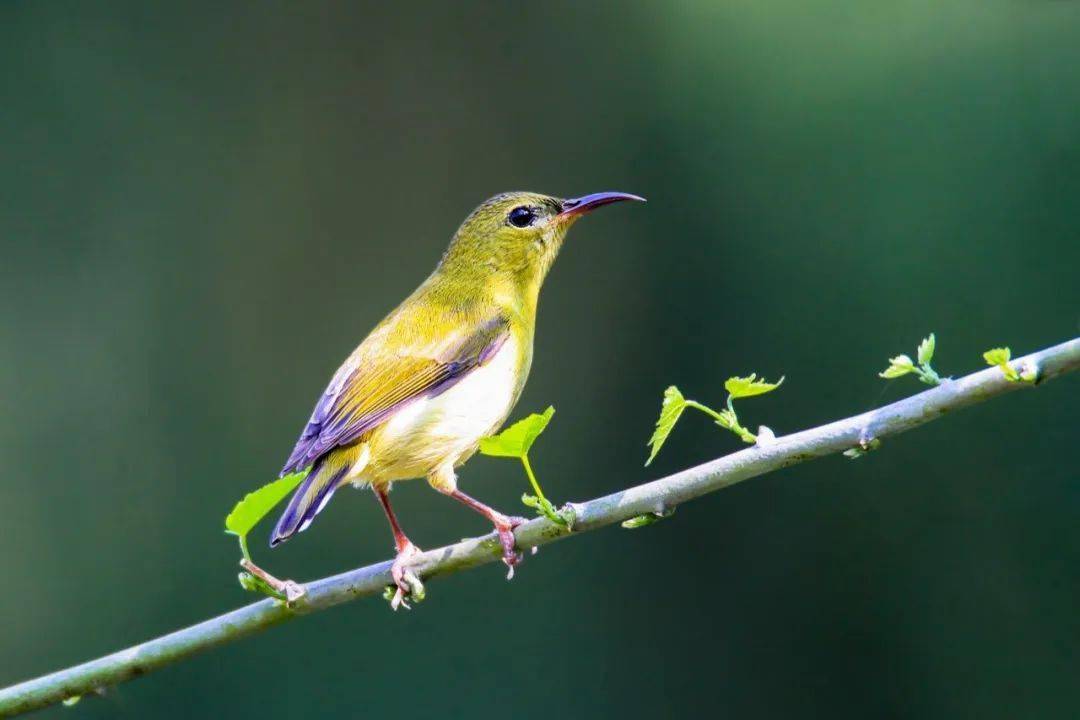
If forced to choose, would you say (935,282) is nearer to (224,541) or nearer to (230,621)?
(224,541)

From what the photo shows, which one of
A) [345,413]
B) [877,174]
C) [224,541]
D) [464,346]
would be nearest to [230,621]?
[345,413]

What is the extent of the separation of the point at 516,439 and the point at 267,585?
1.84 feet

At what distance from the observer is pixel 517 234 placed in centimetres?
424

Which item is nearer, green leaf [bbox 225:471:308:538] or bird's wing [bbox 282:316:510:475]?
green leaf [bbox 225:471:308:538]

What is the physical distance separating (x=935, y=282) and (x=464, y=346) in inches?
192

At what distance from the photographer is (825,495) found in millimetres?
7820

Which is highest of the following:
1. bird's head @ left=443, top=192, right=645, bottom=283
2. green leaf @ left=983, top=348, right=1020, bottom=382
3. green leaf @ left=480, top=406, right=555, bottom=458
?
bird's head @ left=443, top=192, right=645, bottom=283

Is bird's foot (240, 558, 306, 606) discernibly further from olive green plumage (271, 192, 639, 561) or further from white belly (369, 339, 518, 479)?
white belly (369, 339, 518, 479)

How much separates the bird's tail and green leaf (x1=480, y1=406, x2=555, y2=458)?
30.7 inches

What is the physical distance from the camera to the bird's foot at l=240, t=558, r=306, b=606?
7.91 ft

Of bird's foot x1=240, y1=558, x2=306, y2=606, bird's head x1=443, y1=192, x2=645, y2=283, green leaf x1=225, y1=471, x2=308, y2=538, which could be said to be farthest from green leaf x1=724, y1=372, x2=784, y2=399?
bird's head x1=443, y1=192, x2=645, y2=283

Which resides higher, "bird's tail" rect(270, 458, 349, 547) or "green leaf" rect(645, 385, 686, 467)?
"green leaf" rect(645, 385, 686, 467)

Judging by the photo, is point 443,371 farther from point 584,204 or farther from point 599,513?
point 599,513

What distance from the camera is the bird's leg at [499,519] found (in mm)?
2600
